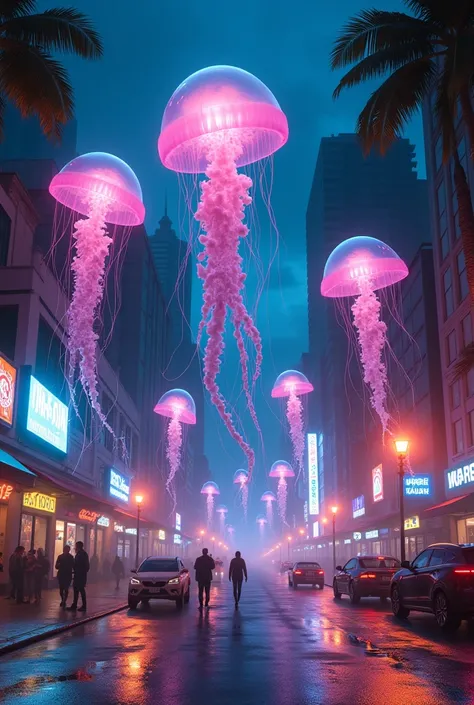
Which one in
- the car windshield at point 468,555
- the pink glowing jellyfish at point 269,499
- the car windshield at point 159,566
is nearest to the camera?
the car windshield at point 468,555

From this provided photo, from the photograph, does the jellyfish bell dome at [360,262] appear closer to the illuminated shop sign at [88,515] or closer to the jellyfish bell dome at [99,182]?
the jellyfish bell dome at [99,182]

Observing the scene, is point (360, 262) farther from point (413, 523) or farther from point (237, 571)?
point (413, 523)

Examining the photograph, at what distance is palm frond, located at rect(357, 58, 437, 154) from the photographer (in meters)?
18.1

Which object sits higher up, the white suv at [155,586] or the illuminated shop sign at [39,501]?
the illuminated shop sign at [39,501]

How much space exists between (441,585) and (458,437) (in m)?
24.3

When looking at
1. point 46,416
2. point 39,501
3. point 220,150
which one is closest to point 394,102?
point 220,150

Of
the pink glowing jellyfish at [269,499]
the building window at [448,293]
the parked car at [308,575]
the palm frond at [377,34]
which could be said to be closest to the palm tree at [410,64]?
the palm frond at [377,34]

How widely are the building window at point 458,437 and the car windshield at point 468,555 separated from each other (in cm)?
2318

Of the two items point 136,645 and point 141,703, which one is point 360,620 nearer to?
point 136,645

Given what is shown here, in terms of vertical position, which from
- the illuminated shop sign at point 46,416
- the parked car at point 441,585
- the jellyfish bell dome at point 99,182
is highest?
the jellyfish bell dome at point 99,182

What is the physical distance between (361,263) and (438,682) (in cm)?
1511

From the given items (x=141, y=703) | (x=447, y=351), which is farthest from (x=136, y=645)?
(x=447, y=351)

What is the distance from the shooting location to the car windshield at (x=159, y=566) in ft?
72.2

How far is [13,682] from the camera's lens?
8609mm
